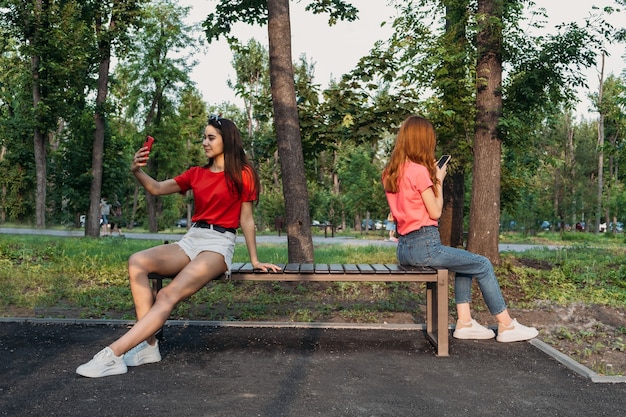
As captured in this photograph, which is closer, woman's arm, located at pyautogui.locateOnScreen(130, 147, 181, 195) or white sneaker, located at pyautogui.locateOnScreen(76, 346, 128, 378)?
white sneaker, located at pyautogui.locateOnScreen(76, 346, 128, 378)

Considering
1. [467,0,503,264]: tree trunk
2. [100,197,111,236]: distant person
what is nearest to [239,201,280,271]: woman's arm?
[467,0,503,264]: tree trunk

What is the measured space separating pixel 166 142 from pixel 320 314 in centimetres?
3141

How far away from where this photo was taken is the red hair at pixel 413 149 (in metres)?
5.27

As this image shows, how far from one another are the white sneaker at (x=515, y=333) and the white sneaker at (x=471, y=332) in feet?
0.52

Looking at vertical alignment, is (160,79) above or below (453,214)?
above

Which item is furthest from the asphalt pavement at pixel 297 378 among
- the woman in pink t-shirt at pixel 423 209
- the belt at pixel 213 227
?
the belt at pixel 213 227

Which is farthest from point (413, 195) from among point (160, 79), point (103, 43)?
point (160, 79)

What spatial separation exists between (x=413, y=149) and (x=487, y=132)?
15.8 ft

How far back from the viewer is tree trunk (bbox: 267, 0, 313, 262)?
28.5ft

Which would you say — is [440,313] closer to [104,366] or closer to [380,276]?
[380,276]

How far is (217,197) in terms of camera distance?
191 inches

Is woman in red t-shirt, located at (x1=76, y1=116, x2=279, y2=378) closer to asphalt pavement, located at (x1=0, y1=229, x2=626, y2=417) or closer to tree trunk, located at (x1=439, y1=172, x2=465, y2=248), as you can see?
asphalt pavement, located at (x1=0, y1=229, x2=626, y2=417)

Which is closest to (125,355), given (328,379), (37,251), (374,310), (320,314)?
(328,379)

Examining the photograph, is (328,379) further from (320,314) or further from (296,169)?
(296,169)
